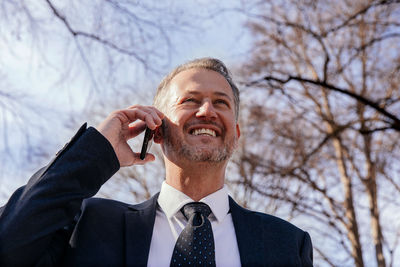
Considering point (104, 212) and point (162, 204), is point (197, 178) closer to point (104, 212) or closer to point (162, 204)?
point (162, 204)

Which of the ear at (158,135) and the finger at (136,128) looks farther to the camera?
the ear at (158,135)

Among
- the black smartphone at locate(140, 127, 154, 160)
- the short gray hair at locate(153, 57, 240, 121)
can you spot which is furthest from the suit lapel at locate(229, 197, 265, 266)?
the short gray hair at locate(153, 57, 240, 121)

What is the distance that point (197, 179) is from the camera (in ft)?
7.41

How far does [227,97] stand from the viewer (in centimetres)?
238

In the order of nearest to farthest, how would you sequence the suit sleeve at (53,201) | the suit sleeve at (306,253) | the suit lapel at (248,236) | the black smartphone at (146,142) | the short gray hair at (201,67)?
the suit sleeve at (53,201), the suit lapel at (248,236), the suit sleeve at (306,253), the black smartphone at (146,142), the short gray hair at (201,67)

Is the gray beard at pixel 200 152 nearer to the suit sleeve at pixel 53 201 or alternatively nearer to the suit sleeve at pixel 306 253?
the suit sleeve at pixel 53 201

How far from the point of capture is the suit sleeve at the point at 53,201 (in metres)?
1.64

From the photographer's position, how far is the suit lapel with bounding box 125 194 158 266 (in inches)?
71.2

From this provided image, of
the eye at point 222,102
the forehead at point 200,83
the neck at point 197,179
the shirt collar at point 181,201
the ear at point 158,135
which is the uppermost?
the forehead at point 200,83

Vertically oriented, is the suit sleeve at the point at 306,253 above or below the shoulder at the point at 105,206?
below

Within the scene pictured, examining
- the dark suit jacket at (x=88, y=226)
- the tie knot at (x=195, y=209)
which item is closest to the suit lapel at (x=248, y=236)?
the dark suit jacket at (x=88, y=226)

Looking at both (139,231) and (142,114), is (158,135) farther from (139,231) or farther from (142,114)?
(139,231)

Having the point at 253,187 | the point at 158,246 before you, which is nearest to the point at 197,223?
the point at 158,246

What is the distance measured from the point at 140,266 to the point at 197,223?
35 cm
